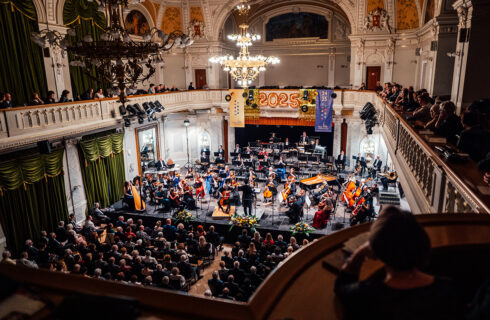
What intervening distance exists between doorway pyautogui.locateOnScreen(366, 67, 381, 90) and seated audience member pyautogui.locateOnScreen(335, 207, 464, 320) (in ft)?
64.1

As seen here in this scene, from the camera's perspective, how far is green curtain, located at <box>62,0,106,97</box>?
14.0 m

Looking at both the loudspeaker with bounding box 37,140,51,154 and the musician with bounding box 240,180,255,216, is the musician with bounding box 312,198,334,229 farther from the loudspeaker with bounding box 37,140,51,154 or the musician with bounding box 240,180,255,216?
the loudspeaker with bounding box 37,140,51,154

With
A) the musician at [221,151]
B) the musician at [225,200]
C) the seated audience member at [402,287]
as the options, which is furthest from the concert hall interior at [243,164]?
the musician at [221,151]

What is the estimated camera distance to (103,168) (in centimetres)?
1458

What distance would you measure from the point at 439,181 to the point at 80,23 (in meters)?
15.2

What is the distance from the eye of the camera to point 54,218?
12.3 metres

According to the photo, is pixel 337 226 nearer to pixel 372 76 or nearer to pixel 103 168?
pixel 103 168

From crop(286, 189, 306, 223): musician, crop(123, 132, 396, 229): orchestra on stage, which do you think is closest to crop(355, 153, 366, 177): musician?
crop(123, 132, 396, 229): orchestra on stage

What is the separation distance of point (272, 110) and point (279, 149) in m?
2.60

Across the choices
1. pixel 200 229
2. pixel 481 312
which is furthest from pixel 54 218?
pixel 481 312

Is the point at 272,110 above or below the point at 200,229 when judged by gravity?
above

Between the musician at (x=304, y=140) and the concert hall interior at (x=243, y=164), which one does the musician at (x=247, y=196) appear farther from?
the musician at (x=304, y=140)

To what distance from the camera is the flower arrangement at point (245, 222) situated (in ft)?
40.1

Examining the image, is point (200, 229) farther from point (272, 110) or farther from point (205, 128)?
point (205, 128)
